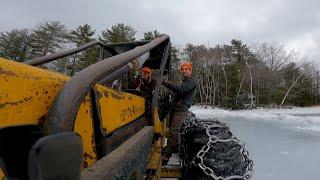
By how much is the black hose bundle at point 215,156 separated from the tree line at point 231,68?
4145cm

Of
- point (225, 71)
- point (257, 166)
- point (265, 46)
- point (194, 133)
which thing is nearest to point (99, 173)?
point (194, 133)

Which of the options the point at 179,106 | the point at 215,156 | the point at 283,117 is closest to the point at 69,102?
the point at 215,156

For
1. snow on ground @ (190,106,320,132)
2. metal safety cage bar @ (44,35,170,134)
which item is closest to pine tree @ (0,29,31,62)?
snow on ground @ (190,106,320,132)

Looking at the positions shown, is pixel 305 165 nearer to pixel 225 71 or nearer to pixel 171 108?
pixel 171 108

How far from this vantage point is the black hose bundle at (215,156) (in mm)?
3709

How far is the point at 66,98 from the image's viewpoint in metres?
1.22

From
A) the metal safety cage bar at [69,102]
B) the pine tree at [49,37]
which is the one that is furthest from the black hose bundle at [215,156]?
the pine tree at [49,37]

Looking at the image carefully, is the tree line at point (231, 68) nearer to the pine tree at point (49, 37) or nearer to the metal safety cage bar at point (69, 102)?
the pine tree at point (49, 37)

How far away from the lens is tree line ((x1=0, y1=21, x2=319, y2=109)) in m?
48.0

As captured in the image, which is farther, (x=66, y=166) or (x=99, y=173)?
(x=99, y=173)

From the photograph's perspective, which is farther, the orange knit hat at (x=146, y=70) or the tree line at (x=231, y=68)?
the tree line at (x=231, y=68)

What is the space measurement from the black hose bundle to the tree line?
41.4 meters

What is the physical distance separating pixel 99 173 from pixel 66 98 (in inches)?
12.3

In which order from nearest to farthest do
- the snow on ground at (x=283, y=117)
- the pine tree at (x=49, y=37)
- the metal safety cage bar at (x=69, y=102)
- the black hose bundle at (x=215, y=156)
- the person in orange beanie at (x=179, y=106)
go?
1. the metal safety cage bar at (x=69, y=102)
2. the black hose bundle at (x=215, y=156)
3. the person in orange beanie at (x=179, y=106)
4. the snow on ground at (x=283, y=117)
5. the pine tree at (x=49, y=37)
